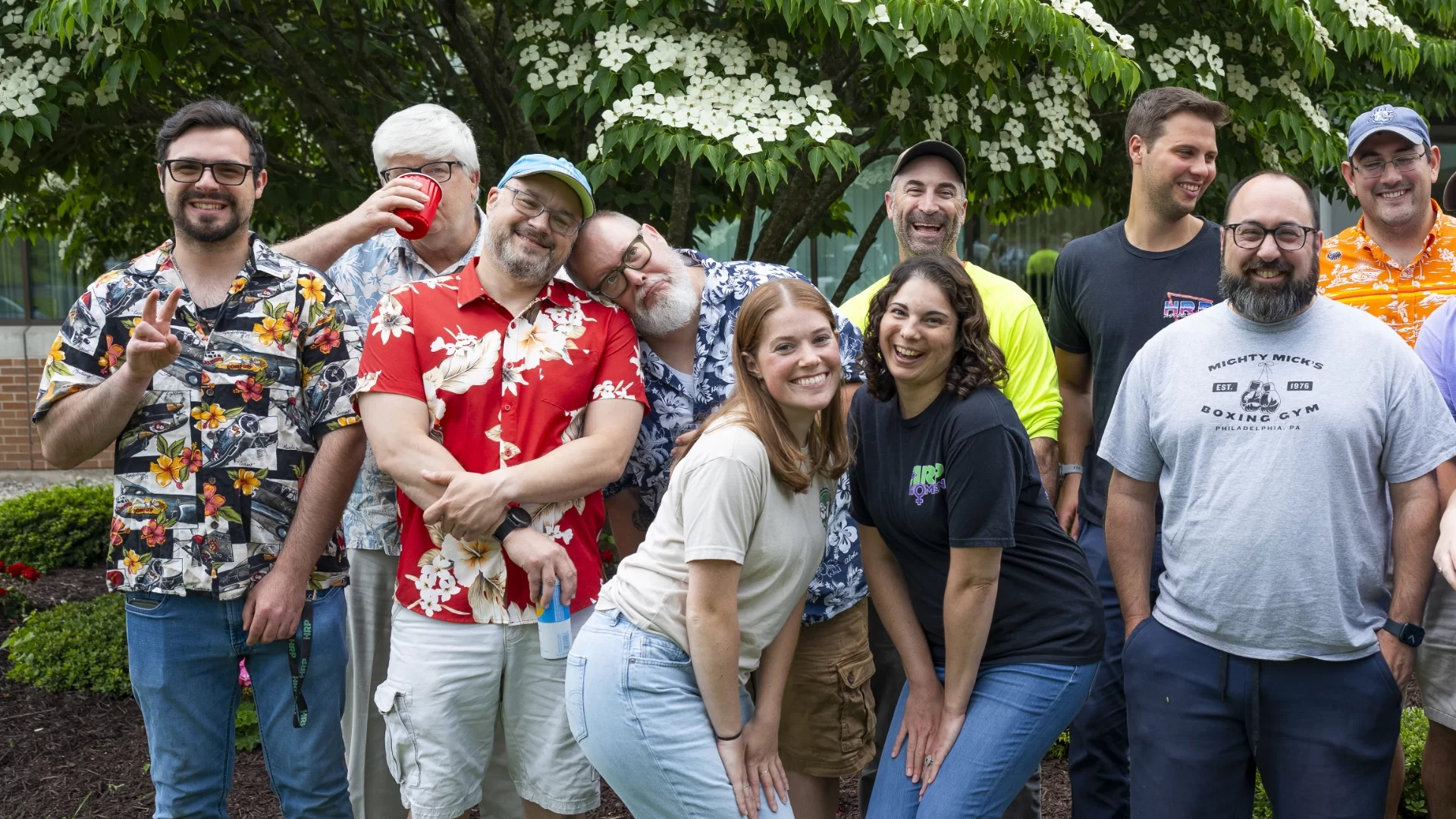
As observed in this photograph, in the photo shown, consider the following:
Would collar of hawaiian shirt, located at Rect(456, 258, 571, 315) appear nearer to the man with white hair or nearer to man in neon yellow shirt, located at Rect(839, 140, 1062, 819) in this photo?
the man with white hair

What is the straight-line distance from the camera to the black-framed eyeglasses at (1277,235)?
9.68ft

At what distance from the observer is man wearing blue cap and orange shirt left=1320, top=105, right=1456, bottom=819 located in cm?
351

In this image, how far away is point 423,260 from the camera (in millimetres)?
3807

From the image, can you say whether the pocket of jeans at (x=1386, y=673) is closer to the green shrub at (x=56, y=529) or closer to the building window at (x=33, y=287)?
the green shrub at (x=56, y=529)

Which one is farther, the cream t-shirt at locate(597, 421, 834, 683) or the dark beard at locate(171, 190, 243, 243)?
the dark beard at locate(171, 190, 243, 243)

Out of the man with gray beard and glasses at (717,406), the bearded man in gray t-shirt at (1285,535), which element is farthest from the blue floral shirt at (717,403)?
the bearded man in gray t-shirt at (1285,535)

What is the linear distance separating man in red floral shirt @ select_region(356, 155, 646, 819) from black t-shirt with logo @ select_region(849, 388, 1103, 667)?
2.21 ft

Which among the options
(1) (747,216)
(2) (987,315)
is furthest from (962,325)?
(1) (747,216)

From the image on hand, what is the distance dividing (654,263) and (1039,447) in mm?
1372

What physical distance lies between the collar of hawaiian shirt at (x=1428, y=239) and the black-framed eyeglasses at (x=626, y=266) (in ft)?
7.21

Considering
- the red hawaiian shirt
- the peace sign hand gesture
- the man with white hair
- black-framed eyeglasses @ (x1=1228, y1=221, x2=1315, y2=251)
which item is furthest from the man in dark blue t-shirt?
the peace sign hand gesture

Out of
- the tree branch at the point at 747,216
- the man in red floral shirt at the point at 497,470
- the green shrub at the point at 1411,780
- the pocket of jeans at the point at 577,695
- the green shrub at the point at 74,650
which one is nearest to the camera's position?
the pocket of jeans at the point at 577,695

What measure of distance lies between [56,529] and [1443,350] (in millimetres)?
8984

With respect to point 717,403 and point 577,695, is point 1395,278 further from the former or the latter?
point 577,695
